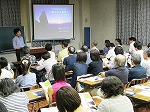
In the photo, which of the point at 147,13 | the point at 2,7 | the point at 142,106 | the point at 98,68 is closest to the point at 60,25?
the point at 2,7

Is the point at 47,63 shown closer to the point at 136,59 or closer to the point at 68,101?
the point at 136,59

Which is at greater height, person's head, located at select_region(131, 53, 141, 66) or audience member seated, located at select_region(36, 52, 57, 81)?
person's head, located at select_region(131, 53, 141, 66)

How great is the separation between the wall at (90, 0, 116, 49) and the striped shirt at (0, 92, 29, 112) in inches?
305

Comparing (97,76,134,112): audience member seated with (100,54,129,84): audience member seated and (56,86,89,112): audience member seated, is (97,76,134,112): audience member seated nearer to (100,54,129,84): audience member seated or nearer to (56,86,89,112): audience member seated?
(56,86,89,112): audience member seated

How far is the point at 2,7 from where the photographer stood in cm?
862

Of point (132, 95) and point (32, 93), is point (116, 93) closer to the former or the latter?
point (132, 95)

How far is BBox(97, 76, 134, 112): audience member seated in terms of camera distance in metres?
2.44

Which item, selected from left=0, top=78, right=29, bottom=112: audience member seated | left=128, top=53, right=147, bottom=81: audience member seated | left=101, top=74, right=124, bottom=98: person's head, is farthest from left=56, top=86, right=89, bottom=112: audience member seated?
left=128, top=53, right=147, bottom=81: audience member seated

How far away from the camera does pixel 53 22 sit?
997 centimetres

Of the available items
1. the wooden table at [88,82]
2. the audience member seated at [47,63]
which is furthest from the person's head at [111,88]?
the audience member seated at [47,63]

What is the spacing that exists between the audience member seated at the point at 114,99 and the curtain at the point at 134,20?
6758mm

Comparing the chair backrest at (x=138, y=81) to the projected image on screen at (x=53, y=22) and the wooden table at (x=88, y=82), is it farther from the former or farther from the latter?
the projected image on screen at (x=53, y=22)

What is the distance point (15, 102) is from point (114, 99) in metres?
1.18

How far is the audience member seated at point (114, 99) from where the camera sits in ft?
8.00
